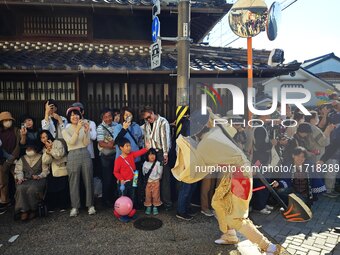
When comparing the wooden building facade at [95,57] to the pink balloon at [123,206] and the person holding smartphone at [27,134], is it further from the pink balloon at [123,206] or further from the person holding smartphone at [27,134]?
the pink balloon at [123,206]

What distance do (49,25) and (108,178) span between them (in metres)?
5.02

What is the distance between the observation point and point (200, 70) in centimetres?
630

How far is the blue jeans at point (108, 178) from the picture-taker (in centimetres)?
566

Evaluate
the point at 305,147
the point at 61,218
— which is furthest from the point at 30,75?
the point at 305,147

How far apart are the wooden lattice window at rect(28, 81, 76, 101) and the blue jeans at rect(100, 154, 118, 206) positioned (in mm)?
2304

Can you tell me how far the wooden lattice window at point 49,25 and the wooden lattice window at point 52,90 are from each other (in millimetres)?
1736

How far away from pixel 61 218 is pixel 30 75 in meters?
3.84

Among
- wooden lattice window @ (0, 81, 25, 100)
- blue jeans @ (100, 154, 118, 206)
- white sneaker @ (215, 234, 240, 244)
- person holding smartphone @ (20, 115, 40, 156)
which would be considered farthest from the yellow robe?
wooden lattice window @ (0, 81, 25, 100)

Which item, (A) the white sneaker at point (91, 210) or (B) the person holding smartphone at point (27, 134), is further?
(B) the person holding smartphone at point (27, 134)

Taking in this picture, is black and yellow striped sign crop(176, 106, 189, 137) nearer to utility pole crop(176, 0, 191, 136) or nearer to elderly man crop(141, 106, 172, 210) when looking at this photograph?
utility pole crop(176, 0, 191, 136)

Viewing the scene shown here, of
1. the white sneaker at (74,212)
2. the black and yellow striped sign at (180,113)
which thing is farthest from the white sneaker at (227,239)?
the white sneaker at (74,212)

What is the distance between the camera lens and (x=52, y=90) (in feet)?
22.8

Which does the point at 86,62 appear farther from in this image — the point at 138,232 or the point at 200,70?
the point at 138,232

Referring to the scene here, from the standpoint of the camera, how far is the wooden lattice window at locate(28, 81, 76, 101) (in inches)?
272
